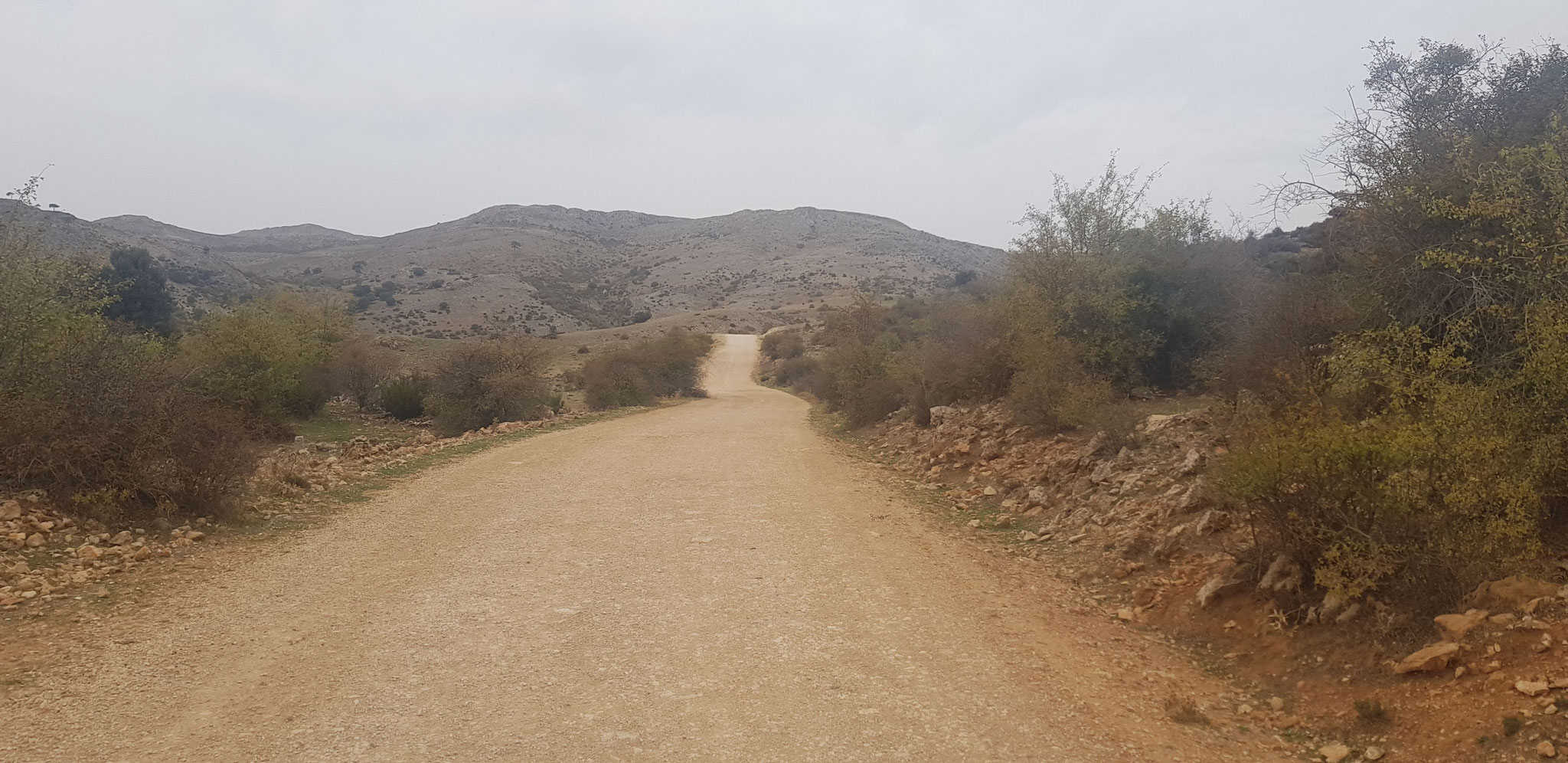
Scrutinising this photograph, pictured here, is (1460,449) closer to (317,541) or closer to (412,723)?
(412,723)

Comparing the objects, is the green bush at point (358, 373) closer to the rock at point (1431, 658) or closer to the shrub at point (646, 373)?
the shrub at point (646, 373)

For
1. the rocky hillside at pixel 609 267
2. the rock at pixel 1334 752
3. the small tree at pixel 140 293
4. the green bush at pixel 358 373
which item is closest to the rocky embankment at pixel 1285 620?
the rock at pixel 1334 752

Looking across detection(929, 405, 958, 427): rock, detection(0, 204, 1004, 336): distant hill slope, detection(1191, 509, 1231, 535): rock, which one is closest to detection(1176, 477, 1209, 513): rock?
detection(1191, 509, 1231, 535): rock

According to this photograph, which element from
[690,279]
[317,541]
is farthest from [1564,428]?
[690,279]

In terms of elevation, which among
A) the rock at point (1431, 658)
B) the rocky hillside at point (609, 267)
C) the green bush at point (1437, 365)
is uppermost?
the rocky hillside at point (609, 267)

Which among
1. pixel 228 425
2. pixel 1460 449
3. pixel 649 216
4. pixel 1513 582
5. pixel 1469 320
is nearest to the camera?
pixel 1513 582

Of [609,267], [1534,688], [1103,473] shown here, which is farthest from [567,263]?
[1534,688]

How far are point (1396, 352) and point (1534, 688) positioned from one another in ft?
15.5

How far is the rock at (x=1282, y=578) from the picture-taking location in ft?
21.4

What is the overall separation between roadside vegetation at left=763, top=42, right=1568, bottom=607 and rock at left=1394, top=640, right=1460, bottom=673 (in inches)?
25.6

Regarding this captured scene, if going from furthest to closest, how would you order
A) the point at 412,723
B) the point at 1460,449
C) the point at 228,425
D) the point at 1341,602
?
the point at 228,425, the point at 1341,602, the point at 1460,449, the point at 412,723

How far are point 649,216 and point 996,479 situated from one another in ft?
445

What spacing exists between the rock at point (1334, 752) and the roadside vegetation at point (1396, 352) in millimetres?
1402

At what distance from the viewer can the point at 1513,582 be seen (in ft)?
17.2
